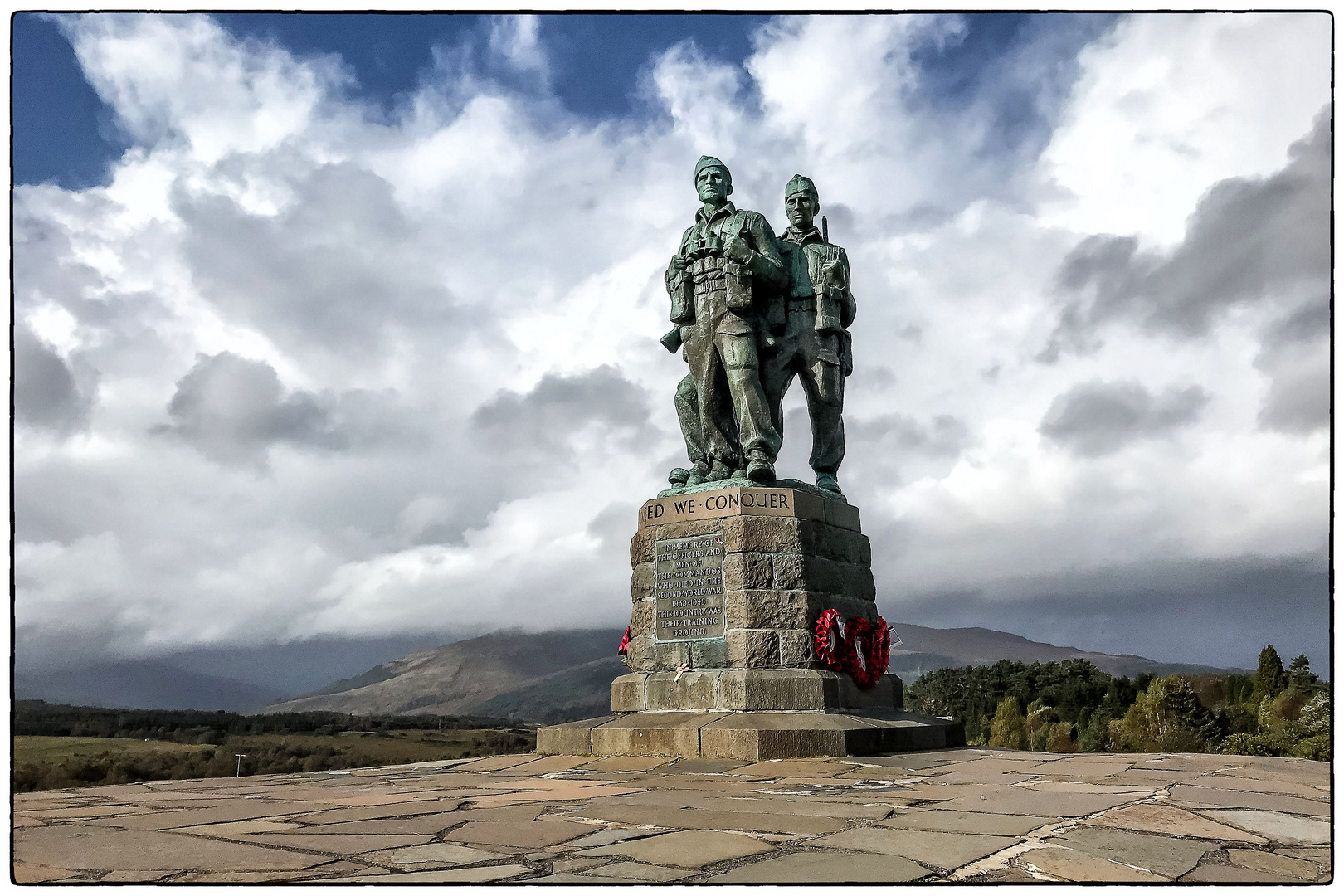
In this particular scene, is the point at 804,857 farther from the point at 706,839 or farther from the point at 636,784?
the point at 636,784

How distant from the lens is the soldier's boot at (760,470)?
29.5 ft

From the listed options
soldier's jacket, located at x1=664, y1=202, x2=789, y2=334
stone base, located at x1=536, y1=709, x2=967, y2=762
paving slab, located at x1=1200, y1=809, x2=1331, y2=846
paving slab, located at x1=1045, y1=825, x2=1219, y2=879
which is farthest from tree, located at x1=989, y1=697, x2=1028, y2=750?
paving slab, located at x1=1045, y1=825, x2=1219, y2=879

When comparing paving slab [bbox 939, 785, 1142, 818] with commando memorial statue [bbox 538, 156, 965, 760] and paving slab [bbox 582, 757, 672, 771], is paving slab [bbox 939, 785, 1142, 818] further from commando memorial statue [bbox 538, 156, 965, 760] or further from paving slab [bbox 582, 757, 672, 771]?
paving slab [bbox 582, 757, 672, 771]

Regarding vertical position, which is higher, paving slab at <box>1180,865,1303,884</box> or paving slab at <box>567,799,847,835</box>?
paving slab at <box>1180,865,1303,884</box>

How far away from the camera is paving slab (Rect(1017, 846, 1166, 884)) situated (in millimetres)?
3359

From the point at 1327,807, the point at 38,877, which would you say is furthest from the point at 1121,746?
the point at 38,877

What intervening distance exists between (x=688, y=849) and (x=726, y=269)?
6.23 m

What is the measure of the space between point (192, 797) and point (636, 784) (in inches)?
95.7

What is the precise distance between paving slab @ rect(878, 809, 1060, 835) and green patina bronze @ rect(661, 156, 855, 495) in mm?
4642

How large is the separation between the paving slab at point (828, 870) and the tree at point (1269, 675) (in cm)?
2307

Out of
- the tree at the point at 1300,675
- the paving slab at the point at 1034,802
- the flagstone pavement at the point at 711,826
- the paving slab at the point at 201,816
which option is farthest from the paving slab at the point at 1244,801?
the tree at the point at 1300,675

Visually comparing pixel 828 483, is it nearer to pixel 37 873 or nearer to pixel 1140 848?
pixel 1140 848

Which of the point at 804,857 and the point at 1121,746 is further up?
the point at 804,857

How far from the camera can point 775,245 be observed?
9547mm
